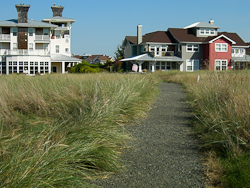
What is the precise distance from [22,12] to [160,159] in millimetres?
41896

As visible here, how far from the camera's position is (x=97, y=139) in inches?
164

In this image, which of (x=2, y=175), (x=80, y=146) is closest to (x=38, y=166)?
(x=2, y=175)

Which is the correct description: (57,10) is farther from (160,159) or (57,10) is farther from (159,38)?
(160,159)

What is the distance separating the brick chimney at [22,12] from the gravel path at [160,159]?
3921 cm

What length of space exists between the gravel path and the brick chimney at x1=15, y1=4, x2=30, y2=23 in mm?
39214

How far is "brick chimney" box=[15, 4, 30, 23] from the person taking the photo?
41125 mm

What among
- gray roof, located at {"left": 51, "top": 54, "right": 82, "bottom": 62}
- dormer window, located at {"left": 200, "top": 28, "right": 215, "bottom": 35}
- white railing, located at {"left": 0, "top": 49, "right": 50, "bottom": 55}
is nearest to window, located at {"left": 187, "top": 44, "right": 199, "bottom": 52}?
dormer window, located at {"left": 200, "top": 28, "right": 215, "bottom": 35}

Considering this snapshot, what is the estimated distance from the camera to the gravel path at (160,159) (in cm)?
364

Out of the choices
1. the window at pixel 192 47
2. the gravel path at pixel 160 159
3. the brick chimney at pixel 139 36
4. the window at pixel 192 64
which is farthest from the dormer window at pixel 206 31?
the gravel path at pixel 160 159

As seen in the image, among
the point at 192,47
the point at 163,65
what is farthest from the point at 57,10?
the point at 192,47

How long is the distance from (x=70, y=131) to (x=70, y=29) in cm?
4679

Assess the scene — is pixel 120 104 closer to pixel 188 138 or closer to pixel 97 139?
pixel 188 138

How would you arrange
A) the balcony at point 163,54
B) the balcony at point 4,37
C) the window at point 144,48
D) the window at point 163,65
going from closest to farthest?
the balcony at point 4,37 < the balcony at point 163,54 < the window at point 163,65 < the window at point 144,48

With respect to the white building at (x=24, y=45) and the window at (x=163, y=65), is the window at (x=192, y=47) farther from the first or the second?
the white building at (x=24, y=45)
